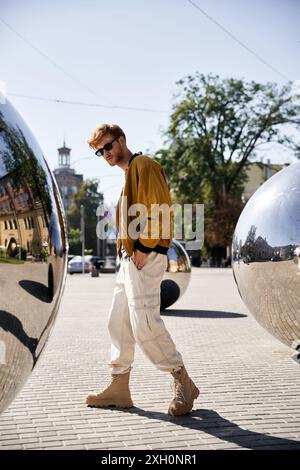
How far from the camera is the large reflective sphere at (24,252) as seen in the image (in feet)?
10.6

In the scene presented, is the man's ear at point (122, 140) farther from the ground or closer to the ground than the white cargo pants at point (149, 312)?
farther from the ground

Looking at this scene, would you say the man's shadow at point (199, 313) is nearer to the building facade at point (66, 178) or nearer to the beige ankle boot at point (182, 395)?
the beige ankle boot at point (182, 395)

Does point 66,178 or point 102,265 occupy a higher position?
point 66,178

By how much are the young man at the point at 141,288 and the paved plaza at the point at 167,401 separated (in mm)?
179

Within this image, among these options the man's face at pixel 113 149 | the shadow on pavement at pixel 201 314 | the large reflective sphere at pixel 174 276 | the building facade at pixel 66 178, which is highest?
the building facade at pixel 66 178

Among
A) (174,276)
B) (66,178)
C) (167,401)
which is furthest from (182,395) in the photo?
(66,178)

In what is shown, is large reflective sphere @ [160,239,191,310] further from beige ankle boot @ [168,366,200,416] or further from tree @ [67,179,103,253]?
tree @ [67,179,103,253]

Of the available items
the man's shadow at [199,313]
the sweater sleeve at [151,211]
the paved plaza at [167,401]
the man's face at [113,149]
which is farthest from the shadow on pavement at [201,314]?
the sweater sleeve at [151,211]

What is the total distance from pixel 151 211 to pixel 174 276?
7.25m

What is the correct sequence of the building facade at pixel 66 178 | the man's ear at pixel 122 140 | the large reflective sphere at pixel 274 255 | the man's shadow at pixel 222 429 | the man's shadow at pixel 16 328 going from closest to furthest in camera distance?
the man's shadow at pixel 16 328 < the man's shadow at pixel 222 429 < the man's ear at pixel 122 140 < the large reflective sphere at pixel 274 255 < the building facade at pixel 66 178

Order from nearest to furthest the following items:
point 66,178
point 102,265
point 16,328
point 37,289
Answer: point 16,328, point 37,289, point 102,265, point 66,178

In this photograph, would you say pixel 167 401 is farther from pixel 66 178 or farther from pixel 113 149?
pixel 66 178

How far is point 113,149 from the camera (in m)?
4.99
